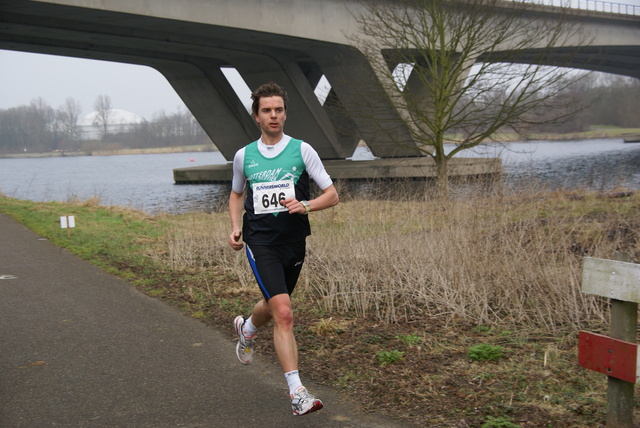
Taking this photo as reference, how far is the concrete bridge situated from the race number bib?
65.9ft

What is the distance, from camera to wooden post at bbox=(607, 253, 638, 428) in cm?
361

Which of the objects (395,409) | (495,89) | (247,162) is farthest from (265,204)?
(495,89)

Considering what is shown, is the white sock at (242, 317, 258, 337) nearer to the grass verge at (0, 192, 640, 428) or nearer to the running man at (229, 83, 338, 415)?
the running man at (229, 83, 338, 415)

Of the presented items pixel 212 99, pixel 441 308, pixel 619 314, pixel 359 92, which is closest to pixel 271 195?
pixel 619 314

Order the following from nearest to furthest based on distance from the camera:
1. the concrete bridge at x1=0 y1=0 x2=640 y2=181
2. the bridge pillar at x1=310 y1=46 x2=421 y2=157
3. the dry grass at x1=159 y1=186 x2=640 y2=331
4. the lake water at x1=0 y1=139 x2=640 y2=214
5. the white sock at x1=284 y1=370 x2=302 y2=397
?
1. the white sock at x1=284 y1=370 x2=302 y2=397
2. the dry grass at x1=159 y1=186 x2=640 y2=331
3. the lake water at x1=0 y1=139 x2=640 y2=214
4. the concrete bridge at x1=0 y1=0 x2=640 y2=181
5. the bridge pillar at x1=310 y1=46 x2=421 y2=157

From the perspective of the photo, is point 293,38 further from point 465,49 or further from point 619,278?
point 619,278

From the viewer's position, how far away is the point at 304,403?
397cm

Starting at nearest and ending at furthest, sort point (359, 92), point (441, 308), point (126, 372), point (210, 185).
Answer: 1. point (126, 372)
2. point (441, 308)
3. point (359, 92)
4. point (210, 185)

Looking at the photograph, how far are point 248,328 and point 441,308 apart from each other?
2254 mm

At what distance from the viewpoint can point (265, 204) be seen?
4.42 meters

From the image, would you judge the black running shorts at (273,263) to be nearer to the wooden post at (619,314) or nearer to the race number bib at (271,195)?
the race number bib at (271,195)

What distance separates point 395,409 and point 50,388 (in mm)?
2437

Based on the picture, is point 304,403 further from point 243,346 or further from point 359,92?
point 359,92

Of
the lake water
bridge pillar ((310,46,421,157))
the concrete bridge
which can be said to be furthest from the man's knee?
bridge pillar ((310,46,421,157))
